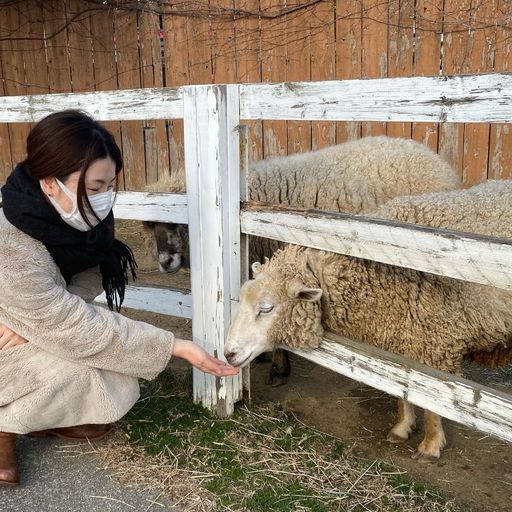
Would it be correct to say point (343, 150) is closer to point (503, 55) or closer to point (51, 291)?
point (503, 55)

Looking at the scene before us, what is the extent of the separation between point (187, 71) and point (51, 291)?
5.40 meters

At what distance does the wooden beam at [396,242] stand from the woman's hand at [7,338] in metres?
1.08

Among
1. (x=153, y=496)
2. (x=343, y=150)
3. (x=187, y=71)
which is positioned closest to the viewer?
(x=153, y=496)

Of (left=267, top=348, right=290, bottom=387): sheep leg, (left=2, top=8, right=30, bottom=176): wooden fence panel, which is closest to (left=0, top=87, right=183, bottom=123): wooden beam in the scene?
(left=267, top=348, right=290, bottom=387): sheep leg

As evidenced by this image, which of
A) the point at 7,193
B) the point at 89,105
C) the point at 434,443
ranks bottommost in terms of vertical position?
the point at 434,443

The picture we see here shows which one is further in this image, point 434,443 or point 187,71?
point 187,71

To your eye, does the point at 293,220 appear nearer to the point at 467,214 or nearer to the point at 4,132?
the point at 467,214

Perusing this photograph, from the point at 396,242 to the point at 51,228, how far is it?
1.23 m

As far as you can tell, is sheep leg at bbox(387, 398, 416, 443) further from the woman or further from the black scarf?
the black scarf

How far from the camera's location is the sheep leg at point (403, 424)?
286cm

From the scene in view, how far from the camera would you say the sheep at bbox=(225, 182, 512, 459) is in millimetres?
2592

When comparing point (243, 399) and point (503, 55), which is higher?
point (503, 55)

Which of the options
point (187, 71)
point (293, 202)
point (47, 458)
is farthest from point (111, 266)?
point (187, 71)

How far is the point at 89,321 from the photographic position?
2143 mm
